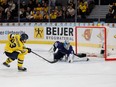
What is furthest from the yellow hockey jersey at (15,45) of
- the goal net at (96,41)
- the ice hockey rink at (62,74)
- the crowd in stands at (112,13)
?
the crowd in stands at (112,13)

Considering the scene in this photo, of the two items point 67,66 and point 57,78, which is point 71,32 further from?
point 57,78

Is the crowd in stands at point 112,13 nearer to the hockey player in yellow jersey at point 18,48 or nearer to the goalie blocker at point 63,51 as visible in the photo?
the goalie blocker at point 63,51

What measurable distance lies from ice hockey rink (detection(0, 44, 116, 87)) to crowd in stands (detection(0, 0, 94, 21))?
4780 millimetres

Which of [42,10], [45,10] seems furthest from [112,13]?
[42,10]

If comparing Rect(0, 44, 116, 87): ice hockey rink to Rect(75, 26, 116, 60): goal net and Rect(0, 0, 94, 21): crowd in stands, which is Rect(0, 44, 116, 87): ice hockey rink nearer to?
Rect(75, 26, 116, 60): goal net

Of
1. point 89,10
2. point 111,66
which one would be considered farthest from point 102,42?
point 89,10

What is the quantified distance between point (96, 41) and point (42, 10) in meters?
3.99

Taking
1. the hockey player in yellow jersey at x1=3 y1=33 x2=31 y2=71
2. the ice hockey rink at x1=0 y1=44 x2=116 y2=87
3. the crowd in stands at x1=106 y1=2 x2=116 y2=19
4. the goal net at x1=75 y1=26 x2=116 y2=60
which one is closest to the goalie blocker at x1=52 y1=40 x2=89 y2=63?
the ice hockey rink at x1=0 y1=44 x2=116 y2=87

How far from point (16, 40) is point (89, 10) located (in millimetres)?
6820

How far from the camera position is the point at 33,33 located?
547 inches

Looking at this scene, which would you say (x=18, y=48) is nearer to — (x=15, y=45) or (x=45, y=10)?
(x=15, y=45)

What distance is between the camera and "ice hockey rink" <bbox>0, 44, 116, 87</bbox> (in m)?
5.75

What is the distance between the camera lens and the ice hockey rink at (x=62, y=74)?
5.75 m

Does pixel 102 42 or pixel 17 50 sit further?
pixel 102 42
